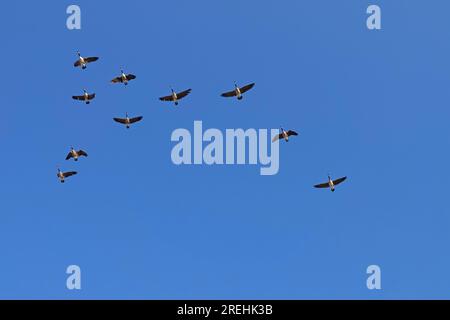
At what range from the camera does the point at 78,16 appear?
323ft

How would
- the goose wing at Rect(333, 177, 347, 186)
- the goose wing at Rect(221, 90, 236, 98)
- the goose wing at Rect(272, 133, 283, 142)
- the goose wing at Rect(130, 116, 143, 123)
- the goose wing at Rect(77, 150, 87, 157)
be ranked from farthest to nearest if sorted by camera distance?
the goose wing at Rect(130, 116, 143, 123) → the goose wing at Rect(221, 90, 236, 98) → the goose wing at Rect(77, 150, 87, 157) → the goose wing at Rect(333, 177, 347, 186) → the goose wing at Rect(272, 133, 283, 142)

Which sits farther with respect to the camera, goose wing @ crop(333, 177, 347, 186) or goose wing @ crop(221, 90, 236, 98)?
goose wing @ crop(221, 90, 236, 98)

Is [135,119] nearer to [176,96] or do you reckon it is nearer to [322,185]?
[176,96]

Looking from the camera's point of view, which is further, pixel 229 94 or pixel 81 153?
pixel 229 94

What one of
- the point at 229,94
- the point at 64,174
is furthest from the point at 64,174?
the point at 229,94

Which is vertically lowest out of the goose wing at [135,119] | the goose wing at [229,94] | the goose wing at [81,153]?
the goose wing at [81,153]

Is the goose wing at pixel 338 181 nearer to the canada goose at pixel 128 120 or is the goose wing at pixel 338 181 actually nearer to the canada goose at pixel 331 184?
A: the canada goose at pixel 331 184

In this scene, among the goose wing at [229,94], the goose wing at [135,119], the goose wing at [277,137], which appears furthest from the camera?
the goose wing at [135,119]

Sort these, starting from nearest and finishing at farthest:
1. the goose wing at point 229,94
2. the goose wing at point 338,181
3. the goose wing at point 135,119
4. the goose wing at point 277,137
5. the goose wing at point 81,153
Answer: the goose wing at point 277,137 < the goose wing at point 338,181 < the goose wing at point 81,153 < the goose wing at point 229,94 < the goose wing at point 135,119

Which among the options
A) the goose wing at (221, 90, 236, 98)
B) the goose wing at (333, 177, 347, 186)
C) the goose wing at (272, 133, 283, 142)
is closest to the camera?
the goose wing at (272, 133, 283, 142)

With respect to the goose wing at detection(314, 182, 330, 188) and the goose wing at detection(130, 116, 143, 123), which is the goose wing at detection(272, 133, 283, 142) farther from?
the goose wing at detection(130, 116, 143, 123)
